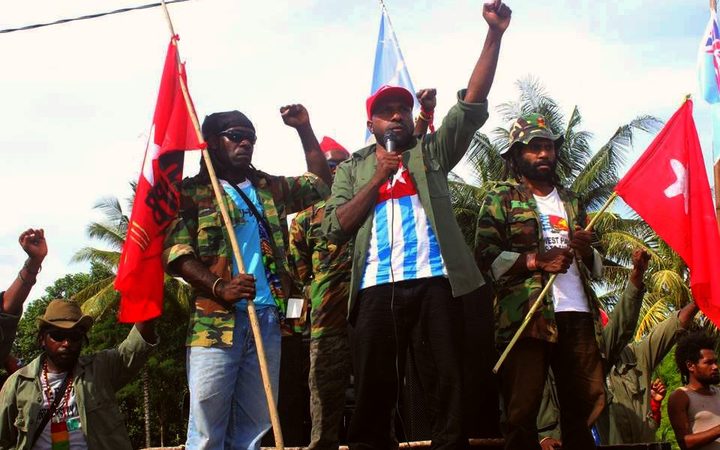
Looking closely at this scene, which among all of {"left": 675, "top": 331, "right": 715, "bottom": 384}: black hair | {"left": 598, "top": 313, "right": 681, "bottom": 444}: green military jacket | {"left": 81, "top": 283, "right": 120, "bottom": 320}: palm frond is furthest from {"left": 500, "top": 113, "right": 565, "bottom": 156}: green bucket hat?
{"left": 81, "top": 283, "right": 120, "bottom": 320}: palm frond

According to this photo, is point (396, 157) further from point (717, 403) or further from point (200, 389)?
point (717, 403)

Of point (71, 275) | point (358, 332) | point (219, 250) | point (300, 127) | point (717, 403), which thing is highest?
point (71, 275)

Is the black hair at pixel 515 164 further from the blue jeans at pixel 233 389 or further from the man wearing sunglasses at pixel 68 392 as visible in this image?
the man wearing sunglasses at pixel 68 392

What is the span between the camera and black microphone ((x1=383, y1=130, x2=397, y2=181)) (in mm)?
4344

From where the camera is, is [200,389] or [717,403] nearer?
[200,389]

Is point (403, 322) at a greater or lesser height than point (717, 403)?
greater

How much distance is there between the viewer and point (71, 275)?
162ft

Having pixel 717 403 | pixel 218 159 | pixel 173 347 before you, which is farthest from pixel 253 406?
pixel 173 347

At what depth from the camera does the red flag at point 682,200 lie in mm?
5414

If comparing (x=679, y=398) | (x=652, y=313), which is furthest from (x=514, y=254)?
(x=652, y=313)

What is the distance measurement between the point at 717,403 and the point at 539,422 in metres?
1.55

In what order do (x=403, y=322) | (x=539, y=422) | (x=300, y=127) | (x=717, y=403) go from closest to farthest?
1. (x=403, y=322)
2. (x=300, y=127)
3. (x=539, y=422)
4. (x=717, y=403)

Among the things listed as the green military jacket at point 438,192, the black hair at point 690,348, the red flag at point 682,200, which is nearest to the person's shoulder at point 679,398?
the black hair at point 690,348

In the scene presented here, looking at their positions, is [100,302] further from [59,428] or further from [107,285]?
[59,428]
